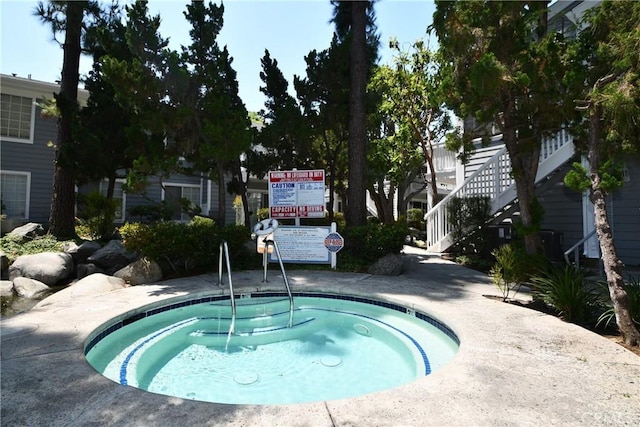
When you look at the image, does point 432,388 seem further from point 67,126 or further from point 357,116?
point 67,126

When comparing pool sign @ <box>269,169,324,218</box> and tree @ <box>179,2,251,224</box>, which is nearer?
tree @ <box>179,2,251,224</box>

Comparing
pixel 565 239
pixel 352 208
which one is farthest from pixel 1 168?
pixel 565 239

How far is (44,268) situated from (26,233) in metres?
3.90

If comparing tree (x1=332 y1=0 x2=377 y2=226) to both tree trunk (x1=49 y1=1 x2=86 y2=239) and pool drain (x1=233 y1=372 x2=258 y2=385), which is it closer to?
pool drain (x1=233 y1=372 x2=258 y2=385)

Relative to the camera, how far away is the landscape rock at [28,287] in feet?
21.5

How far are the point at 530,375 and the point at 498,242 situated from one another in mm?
6830

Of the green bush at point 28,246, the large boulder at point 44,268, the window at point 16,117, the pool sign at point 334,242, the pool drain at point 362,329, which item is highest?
the window at point 16,117

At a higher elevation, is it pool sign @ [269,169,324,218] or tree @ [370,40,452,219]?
tree @ [370,40,452,219]

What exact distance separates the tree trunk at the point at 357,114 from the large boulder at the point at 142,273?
16.6 ft

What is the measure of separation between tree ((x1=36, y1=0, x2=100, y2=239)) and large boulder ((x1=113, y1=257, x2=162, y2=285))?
16.1 ft

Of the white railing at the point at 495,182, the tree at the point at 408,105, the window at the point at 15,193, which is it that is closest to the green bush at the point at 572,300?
the white railing at the point at 495,182

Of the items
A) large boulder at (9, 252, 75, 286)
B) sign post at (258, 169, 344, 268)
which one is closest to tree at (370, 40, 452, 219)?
sign post at (258, 169, 344, 268)

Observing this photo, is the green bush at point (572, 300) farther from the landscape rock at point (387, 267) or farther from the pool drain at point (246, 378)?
the pool drain at point (246, 378)

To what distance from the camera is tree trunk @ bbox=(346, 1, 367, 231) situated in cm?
→ 966
